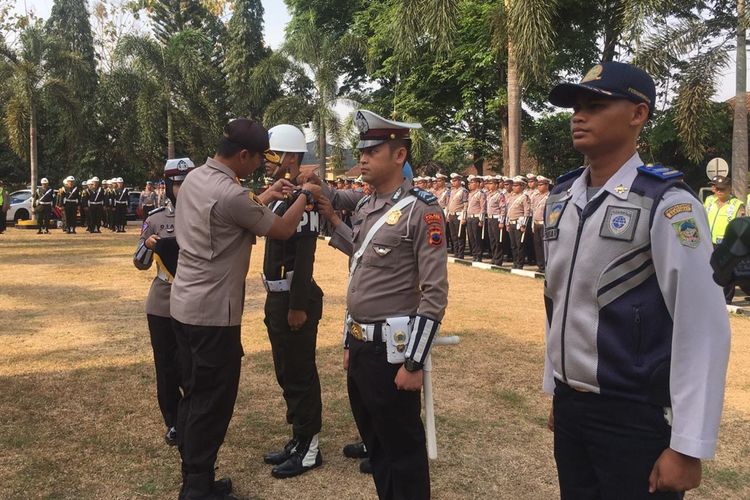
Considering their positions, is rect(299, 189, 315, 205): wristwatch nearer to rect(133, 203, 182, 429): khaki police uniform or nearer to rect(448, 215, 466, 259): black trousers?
rect(133, 203, 182, 429): khaki police uniform

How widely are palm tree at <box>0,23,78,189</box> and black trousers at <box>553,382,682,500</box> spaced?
Result: 25193 millimetres

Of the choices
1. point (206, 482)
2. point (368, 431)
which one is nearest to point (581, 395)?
point (368, 431)

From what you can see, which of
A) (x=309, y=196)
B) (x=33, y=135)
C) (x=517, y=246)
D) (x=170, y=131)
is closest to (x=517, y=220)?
(x=517, y=246)

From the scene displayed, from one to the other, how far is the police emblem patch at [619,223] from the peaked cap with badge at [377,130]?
4.16ft

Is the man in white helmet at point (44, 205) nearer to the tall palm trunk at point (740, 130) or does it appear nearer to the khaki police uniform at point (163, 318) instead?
the khaki police uniform at point (163, 318)

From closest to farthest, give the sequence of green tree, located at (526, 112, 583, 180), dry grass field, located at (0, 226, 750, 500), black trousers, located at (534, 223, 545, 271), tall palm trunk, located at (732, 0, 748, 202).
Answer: dry grass field, located at (0, 226, 750, 500)
black trousers, located at (534, 223, 545, 271)
tall palm trunk, located at (732, 0, 748, 202)
green tree, located at (526, 112, 583, 180)

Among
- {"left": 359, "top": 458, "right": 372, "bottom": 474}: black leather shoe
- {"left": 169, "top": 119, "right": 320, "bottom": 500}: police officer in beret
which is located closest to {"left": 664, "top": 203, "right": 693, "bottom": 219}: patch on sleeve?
{"left": 169, "top": 119, "right": 320, "bottom": 500}: police officer in beret

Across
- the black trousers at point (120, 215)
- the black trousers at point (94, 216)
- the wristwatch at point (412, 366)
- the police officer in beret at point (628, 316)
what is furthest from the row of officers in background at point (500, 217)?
the black trousers at point (94, 216)

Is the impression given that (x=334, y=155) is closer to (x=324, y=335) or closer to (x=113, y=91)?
(x=113, y=91)

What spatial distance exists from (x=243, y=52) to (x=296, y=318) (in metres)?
39.1

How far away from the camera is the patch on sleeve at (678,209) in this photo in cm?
178

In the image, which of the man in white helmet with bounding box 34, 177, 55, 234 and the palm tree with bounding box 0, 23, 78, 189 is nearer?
the man in white helmet with bounding box 34, 177, 55, 234

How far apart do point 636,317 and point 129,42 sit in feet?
103

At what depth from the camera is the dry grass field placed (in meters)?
3.71
